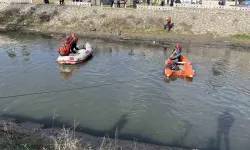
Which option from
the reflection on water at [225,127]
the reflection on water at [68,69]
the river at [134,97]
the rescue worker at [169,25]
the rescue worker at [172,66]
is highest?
the rescue worker at [169,25]

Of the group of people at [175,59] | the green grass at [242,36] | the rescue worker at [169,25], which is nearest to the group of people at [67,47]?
the group of people at [175,59]

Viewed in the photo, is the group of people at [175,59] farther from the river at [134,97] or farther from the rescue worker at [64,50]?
the rescue worker at [64,50]

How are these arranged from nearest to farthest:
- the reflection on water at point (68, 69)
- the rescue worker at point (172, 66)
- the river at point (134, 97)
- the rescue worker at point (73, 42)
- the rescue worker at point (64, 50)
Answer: the river at point (134, 97)
the reflection on water at point (68, 69)
the rescue worker at point (172, 66)
the rescue worker at point (64, 50)
the rescue worker at point (73, 42)

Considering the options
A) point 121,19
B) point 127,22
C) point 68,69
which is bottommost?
point 68,69

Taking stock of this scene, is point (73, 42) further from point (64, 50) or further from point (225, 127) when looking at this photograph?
point (225, 127)

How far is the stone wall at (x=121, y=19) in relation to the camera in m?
30.4

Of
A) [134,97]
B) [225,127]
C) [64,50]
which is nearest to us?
[225,127]

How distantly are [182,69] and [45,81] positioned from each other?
9.74 m

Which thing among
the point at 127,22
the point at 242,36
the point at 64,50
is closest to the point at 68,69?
the point at 64,50

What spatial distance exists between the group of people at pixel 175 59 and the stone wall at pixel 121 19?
11799 mm

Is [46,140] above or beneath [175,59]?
beneath

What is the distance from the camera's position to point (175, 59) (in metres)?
19.6

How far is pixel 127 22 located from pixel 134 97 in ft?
62.6

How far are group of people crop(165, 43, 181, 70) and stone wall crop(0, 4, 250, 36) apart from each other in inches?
→ 465
